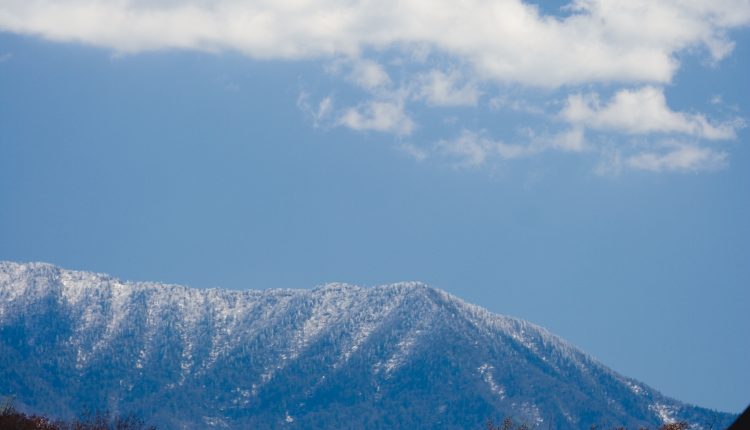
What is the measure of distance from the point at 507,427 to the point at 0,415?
5233 centimetres

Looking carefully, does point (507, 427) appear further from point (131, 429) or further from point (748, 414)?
point (748, 414)

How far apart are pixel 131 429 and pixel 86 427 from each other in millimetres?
8996

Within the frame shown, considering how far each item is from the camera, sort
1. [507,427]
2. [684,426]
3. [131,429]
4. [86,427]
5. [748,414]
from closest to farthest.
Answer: [748,414], [684,426], [507,427], [86,427], [131,429]

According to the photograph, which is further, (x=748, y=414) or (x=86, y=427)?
(x=86, y=427)

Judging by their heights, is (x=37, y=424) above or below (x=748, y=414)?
above

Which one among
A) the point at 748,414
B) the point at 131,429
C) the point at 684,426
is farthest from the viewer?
the point at 131,429

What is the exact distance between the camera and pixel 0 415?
384 ft

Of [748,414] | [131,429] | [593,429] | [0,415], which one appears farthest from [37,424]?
[748,414]

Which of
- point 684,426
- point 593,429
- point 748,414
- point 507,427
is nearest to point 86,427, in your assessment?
point 507,427

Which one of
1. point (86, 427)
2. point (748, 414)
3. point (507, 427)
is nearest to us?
point (748, 414)

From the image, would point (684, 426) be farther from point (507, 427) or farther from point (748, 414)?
point (748, 414)

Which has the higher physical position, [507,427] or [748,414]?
[507,427]

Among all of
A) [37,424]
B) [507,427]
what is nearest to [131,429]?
[37,424]

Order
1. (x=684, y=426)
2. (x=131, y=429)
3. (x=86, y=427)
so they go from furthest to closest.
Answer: (x=131, y=429)
(x=86, y=427)
(x=684, y=426)
